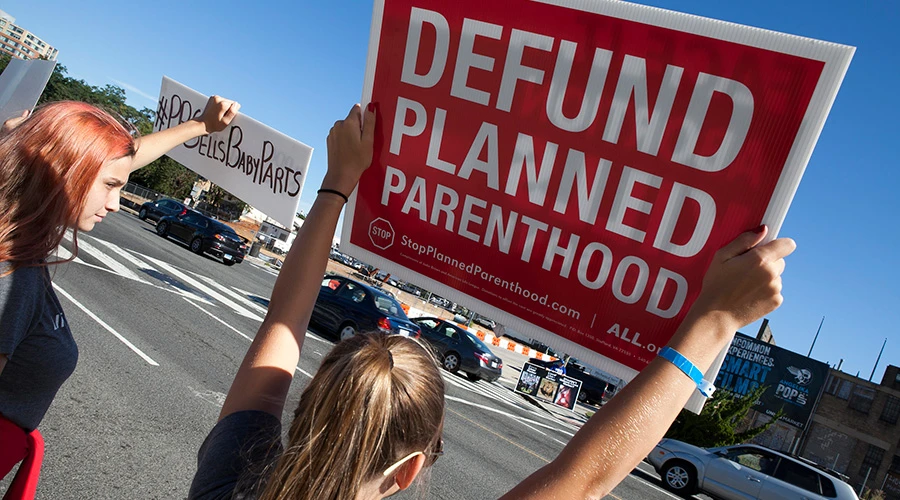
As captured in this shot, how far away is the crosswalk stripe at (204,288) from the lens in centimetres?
1302

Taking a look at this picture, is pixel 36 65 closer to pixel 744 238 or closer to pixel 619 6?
pixel 619 6

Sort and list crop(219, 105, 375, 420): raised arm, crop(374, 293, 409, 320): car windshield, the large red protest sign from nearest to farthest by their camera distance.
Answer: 1. the large red protest sign
2. crop(219, 105, 375, 420): raised arm
3. crop(374, 293, 409, 320): car windshield

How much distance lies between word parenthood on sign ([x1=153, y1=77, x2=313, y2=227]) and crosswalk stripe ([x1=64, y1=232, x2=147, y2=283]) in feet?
35.1

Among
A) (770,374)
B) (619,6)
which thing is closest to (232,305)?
(619,6)

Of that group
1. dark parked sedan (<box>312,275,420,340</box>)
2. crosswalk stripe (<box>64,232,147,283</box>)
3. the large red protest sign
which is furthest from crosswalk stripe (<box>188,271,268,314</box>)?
the large red protest sign

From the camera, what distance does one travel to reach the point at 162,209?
2683cm

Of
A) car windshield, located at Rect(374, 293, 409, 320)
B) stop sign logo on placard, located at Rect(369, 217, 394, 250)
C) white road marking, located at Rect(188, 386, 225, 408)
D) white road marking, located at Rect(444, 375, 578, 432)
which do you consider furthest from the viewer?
white road marking, located at Rect(444, 375, 578, 432)

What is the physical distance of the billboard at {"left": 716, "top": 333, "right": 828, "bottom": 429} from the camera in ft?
125

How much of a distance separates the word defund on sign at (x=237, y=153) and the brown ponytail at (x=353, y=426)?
118 centimetres

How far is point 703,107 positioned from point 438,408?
892 millimetres

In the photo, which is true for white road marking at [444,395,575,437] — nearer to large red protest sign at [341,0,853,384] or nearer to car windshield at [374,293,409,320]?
car windshield at [374,293,409,320]

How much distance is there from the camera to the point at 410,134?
181 centimetres

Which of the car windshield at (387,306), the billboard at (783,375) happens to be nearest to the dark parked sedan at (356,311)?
the car windshield at (387,306)

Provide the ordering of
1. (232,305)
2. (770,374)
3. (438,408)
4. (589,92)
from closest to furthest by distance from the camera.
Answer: (438,408), (589,92), (232,305), (770,374)
